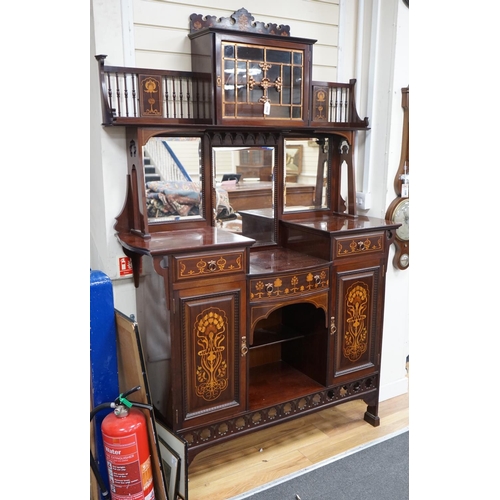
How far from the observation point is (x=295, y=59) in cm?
244

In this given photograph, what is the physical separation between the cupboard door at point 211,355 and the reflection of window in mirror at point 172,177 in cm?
55

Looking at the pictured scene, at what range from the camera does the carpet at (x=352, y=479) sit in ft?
7.24

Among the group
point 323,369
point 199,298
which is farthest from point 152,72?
point 323,369

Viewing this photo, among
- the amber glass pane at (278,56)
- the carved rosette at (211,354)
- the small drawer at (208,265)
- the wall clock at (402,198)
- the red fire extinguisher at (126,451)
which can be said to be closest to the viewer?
the red fire extinguisher at (126,451)

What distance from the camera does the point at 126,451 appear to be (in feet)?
6.24

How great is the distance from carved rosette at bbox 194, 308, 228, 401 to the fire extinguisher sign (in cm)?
50

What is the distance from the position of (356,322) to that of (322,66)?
150 centimetres

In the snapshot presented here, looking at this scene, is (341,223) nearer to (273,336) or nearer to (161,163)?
(273,336)

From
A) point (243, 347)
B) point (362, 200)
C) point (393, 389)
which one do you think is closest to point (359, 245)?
point (362, 200)

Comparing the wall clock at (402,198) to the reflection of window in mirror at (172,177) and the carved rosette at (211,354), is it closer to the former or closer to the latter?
the reflection of window in mirror at (172,177)

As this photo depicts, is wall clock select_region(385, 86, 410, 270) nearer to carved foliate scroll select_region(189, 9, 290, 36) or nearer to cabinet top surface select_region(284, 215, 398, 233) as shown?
cabinet top surface select_region(284, 215, 398, 233)

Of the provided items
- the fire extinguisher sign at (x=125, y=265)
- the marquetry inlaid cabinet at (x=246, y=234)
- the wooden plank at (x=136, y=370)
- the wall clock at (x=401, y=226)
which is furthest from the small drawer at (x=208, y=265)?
the wall clock at (x=401, y=226)

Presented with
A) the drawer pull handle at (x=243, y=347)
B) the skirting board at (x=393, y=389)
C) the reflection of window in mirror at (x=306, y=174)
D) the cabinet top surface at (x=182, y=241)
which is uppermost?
the reflection of window in mirror at (x=306, y=174)
